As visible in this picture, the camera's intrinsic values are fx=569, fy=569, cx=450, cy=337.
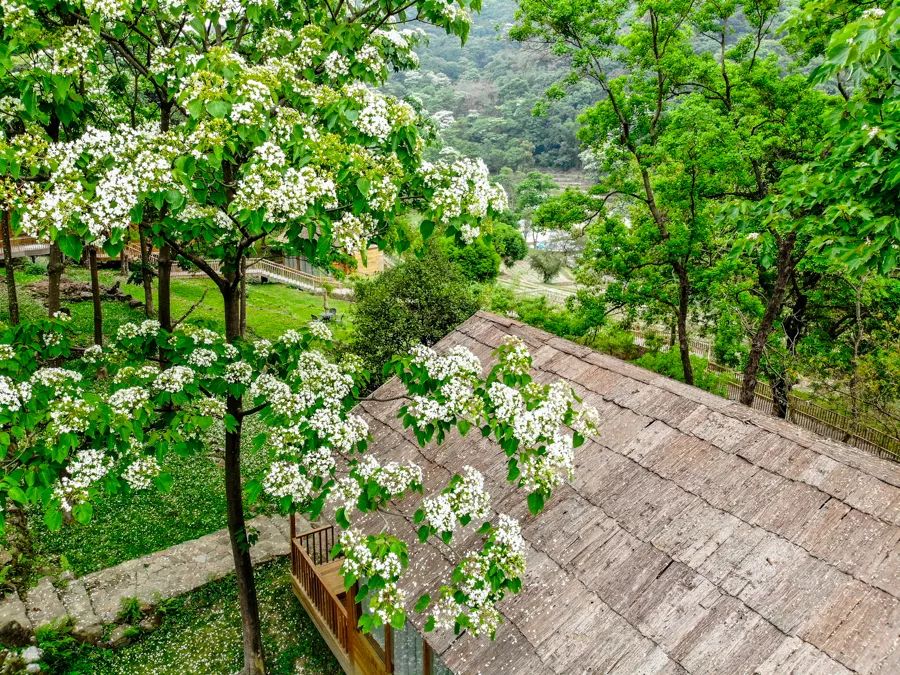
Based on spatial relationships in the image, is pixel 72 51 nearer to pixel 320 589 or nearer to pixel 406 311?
pixel 320 589

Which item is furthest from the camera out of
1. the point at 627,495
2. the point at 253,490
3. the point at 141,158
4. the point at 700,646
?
the point at 627,495

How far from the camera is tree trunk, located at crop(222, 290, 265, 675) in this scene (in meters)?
6.83

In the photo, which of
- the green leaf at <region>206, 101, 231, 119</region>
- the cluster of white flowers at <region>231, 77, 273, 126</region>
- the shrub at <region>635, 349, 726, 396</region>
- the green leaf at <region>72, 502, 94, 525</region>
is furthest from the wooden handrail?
the shrub at <region>635, 349, 726, 396</region>

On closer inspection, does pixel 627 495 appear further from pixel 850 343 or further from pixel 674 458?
pixel 850 343

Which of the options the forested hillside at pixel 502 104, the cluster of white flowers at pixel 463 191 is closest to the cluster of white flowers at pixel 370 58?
the cluster of white flowers at pixel 463 191

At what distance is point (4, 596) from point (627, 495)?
10.9 metres

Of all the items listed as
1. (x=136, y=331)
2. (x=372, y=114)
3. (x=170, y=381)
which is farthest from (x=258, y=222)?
(x=136, y=331)

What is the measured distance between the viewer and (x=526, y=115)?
68125 mm

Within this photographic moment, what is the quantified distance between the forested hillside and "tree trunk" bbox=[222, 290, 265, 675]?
56.4 metres

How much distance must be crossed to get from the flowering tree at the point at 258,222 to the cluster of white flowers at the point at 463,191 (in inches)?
0.7

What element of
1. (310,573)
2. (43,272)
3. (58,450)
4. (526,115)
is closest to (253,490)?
(58,450)

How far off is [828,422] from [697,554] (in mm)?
17083

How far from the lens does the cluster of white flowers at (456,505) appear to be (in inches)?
186

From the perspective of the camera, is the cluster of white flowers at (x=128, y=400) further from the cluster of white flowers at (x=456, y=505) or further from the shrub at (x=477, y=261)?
the shrub at (x=477, y=261)
